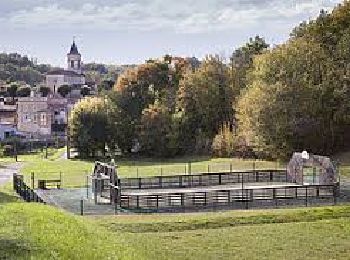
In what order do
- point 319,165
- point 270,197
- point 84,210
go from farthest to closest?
point 319,165 < point 270,197 < point 84,210

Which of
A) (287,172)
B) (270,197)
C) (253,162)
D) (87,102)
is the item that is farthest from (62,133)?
(270,197)

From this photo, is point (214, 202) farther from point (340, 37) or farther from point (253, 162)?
point (340, 37)

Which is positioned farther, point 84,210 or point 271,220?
point 84,210

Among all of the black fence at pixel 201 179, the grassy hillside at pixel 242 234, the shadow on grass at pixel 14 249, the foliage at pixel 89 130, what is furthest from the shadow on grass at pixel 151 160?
the shadow on grass at pixel 14 249

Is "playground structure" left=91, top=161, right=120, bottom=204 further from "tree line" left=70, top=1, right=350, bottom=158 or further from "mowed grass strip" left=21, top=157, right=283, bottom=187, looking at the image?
"tree line" left=70, top=1, right=350, bottom=158

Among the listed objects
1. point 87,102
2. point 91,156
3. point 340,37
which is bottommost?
point 91,156

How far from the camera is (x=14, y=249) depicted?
547 inches

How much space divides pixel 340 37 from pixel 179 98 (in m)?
18.3

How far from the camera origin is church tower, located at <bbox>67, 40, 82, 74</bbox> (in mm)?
184125

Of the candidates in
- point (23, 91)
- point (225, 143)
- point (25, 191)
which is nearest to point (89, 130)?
point (225, 143)

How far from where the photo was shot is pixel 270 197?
115 ft

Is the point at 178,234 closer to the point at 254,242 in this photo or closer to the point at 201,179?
the point at 254,242

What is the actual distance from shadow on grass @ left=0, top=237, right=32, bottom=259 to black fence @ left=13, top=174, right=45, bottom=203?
703 inches

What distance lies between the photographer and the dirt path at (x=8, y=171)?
52188 millimetres
